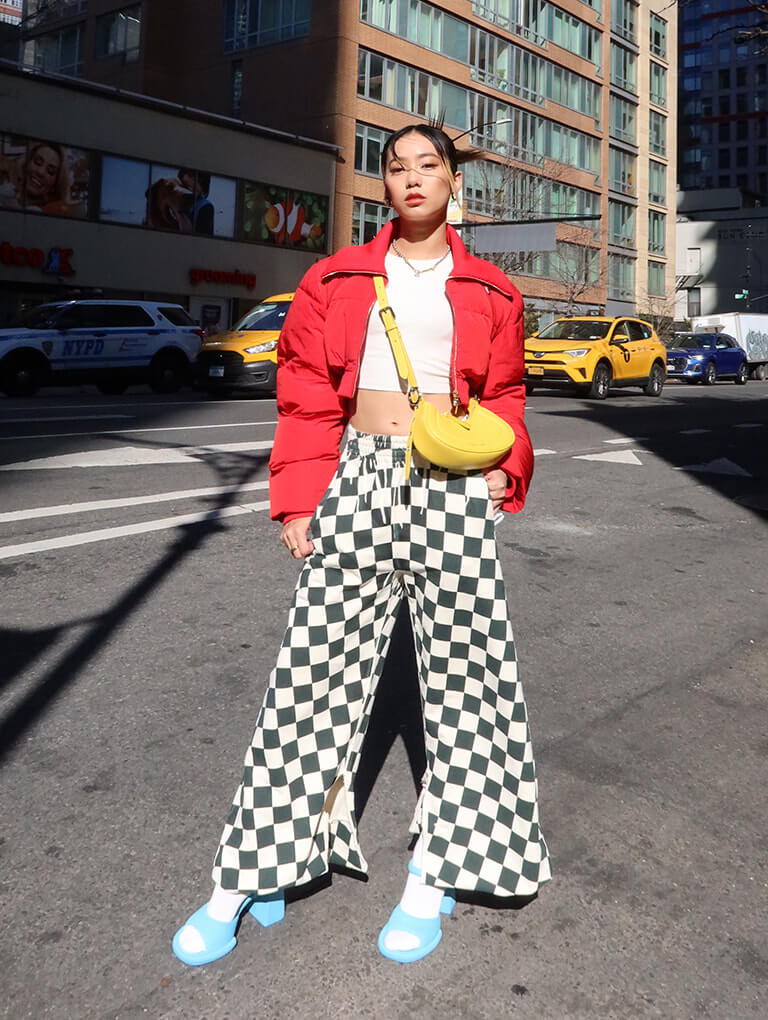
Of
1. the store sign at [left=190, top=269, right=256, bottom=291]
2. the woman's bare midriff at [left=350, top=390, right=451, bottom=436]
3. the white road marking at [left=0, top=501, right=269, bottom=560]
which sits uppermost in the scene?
the store sign at [left=190, top=269, right=256, bottom=291]

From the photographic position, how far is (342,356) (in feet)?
7.95

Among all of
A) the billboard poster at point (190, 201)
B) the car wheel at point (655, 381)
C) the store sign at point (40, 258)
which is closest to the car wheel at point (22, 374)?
the store sign at point (40, 258)

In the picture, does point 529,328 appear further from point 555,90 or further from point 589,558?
point 589,558

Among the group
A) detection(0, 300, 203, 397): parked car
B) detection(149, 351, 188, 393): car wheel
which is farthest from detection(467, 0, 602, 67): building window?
detection(149, 351, 188, 393): car wheel

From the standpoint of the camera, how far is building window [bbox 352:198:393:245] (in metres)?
41.8

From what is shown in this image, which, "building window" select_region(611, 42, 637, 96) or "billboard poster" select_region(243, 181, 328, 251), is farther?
"building window" select_region(611, 42, 637, 96)

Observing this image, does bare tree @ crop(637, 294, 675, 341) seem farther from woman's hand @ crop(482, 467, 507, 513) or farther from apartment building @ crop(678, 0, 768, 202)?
woman's hand @ crop(482, 467, 507, 513)

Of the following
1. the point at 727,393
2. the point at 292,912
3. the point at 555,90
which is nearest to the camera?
the point at 292,912

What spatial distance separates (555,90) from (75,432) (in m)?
48.3

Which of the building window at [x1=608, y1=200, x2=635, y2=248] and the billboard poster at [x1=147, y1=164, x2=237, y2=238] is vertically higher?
the building window at [x1=608, y1=200, x2=635, y2=248]

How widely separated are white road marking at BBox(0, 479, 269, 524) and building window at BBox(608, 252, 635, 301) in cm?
5477

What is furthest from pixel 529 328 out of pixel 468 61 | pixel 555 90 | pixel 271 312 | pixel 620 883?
pixel 620 883

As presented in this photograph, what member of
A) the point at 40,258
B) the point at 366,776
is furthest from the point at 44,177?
the point at 366,776

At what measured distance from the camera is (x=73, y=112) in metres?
32.2
